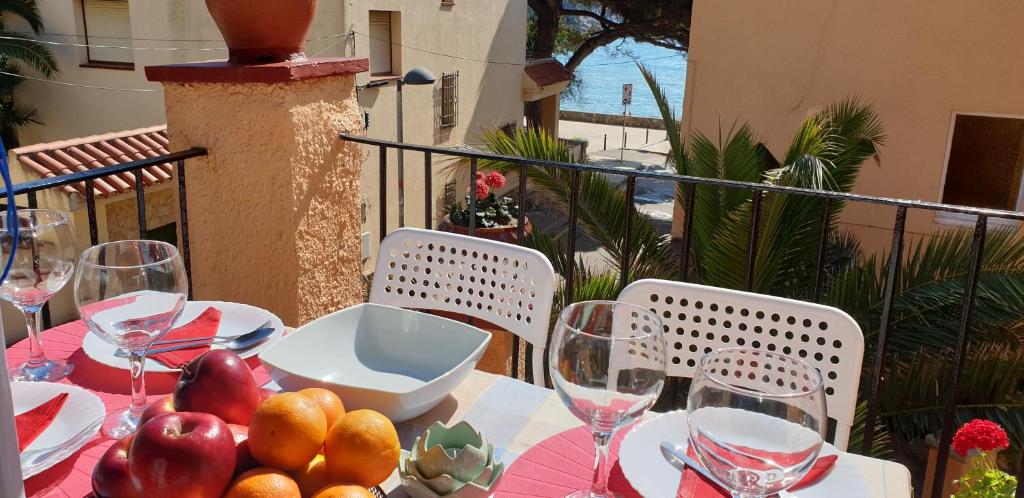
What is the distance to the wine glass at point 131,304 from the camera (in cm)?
111

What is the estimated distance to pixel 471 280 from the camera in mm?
2039

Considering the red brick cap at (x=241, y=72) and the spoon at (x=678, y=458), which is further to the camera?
the red brick cap at (x=241, y=72)

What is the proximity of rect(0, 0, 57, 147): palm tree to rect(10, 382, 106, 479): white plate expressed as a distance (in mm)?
11276

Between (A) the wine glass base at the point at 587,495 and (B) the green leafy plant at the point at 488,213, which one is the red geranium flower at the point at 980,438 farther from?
(B) the green leafy plant at the point at 488,213

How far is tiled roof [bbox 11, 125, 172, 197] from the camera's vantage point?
7.73 metres

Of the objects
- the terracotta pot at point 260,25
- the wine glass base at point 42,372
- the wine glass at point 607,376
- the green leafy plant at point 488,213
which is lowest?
the green leafy plant at point 488,213

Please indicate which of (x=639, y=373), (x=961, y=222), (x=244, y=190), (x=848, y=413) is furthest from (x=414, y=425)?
(x=961, y=222)

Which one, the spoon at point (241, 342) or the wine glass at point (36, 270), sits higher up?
the wine glass at point (36, 270)

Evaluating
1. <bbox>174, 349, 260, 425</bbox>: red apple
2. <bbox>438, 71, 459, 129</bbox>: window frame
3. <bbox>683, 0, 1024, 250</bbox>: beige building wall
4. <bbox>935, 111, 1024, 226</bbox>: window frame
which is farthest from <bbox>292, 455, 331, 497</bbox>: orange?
<bbox>438, 71, 459, 129</bbox>: window frame

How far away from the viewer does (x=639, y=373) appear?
3.15ft

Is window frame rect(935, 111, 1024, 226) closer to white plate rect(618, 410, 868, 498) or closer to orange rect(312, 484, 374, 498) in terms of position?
white plate rect(618, 410, 868, 498)

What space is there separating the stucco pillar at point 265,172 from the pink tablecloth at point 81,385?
3.35 feet

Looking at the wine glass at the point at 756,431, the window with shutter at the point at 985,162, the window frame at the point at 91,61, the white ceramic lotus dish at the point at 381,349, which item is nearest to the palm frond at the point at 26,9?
the window frame at the point at 91,61

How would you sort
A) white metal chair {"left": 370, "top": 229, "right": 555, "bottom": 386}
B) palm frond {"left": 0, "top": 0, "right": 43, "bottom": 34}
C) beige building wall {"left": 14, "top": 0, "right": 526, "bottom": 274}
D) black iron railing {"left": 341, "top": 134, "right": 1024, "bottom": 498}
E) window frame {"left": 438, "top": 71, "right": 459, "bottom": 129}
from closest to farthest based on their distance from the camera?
1. white metal chair {"left": 370, "top": 229, "right": 555, "bottom": 386}
2. black iron railing {"left": 341, "top": 134, "right": 1024, "bottom": 498}
3. beige building wall {"left": 14, "top": 0, "right": 526, "bottom": 274}
4. palm frond {"left": 0, "top": 0, "right": 43, "bottom": 34}
5. window frame {"left": 438, "top": 71, "right": 459, "bottom": 129}
